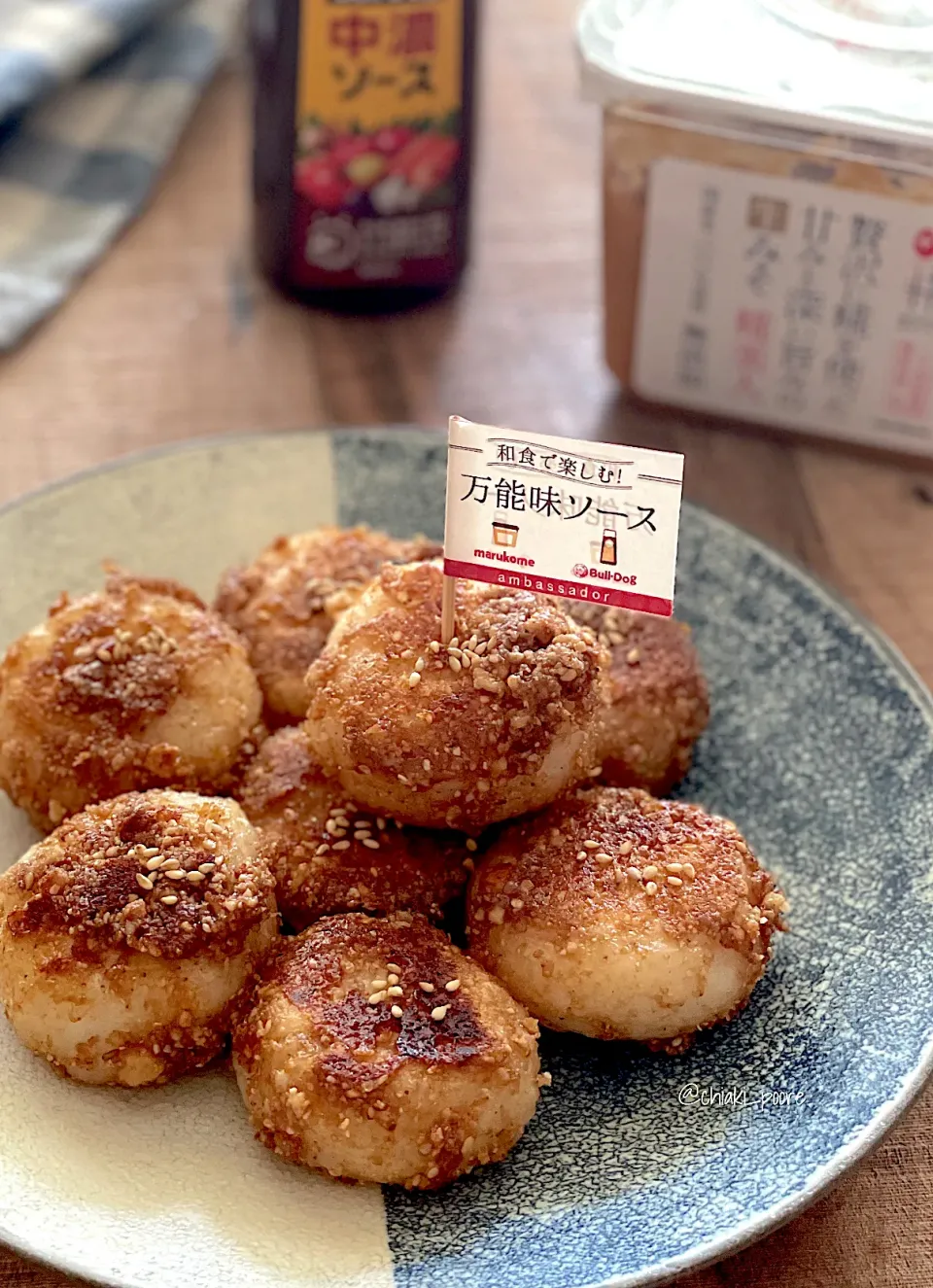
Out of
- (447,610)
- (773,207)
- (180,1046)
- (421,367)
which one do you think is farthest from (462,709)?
(421,367)

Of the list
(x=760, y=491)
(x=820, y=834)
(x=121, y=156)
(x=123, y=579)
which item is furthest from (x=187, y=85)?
(x=820, y=834)

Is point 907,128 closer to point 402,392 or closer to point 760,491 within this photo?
point 760,491

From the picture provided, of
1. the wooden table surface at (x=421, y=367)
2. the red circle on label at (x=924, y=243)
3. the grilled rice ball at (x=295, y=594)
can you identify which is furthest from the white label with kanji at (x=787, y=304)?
the grilled rice ball at (x=295, y=594)

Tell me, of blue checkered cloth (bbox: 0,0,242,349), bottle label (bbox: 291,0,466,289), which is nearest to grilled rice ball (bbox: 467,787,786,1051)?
bottle label (bbox: 291,0,466,289)

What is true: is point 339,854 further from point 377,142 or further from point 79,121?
point 79,121

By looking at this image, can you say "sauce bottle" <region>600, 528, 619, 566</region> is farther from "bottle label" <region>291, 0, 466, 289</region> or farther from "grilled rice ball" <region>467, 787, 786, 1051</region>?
"bottle label" <region>291, 0, 466, 289</region>

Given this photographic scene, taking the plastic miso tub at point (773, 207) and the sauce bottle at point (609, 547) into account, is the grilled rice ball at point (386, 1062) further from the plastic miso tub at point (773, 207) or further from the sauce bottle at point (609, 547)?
the plastic miso tub at point (773, 207)
